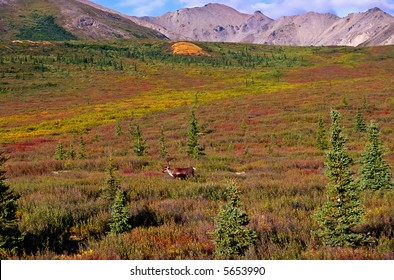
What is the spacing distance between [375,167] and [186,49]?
17784cm

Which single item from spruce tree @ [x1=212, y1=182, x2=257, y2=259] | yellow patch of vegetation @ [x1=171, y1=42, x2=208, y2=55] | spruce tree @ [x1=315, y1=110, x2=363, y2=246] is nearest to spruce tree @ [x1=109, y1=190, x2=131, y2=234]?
spruce tree @ [x1=212, y1=182, x2=257, y2=259]

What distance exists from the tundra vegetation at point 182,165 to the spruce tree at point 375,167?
0.04 meters

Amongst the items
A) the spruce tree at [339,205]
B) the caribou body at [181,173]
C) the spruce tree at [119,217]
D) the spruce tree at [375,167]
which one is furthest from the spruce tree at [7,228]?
the spruce tree at [375,167]

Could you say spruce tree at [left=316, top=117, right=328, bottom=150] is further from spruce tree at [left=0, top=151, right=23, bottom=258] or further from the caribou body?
spruce tree at [left=0, top=151, right=23, bottom=258]

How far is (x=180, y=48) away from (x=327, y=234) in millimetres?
186582

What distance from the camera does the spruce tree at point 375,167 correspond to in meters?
11.1

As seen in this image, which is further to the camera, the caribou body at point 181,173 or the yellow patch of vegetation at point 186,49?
the yellow patch of vegetation at point 186,49

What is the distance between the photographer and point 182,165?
59.5 ft

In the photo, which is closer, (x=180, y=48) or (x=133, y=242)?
(x=133, y=242)

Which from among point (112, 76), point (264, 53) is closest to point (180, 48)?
point (264, 53)

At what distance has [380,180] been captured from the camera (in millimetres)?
11227

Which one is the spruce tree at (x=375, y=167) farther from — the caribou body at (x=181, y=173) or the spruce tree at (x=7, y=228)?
the spruce tree at (x=7, y=228)

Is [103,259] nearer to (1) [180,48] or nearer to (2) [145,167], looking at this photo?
(2) [145,167]

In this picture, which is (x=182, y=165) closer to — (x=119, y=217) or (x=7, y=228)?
(x=119, y=217)
